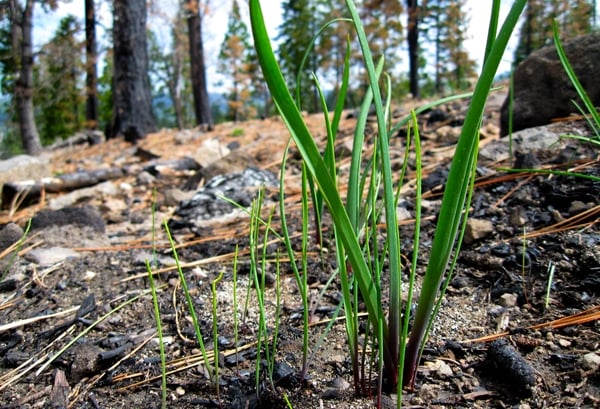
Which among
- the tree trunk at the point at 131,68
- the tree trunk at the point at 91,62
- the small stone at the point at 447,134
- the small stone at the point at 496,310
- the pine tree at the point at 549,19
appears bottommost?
the small stone at the point at 496,310

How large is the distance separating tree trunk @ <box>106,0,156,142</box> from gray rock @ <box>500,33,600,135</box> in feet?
16.4

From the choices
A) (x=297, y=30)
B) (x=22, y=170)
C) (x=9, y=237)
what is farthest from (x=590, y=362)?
(x=297, y=30)

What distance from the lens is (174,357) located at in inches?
35.4

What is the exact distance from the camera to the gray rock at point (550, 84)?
1.96m

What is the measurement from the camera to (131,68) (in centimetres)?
577

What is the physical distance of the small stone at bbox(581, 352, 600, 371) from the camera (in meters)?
0.65

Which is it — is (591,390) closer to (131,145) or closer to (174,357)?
(174,357)

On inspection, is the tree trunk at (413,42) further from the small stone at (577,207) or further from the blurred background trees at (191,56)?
the small stone at (577,207)

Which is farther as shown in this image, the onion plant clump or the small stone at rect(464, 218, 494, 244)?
the small stone at rect(464, 218, 494, 244)

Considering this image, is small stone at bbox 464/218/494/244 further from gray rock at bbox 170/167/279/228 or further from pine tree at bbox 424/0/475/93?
pine tree at bbox 424/0/475/93

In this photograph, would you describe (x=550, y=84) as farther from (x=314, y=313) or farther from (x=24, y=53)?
(x=24, y=53)

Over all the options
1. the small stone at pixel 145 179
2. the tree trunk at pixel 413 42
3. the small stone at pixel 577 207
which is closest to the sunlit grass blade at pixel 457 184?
the small stone at pixel 577 207

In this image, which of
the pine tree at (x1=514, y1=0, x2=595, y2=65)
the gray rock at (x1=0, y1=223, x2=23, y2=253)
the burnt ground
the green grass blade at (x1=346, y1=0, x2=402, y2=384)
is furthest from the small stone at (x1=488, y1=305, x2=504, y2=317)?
the pine tree at (x1=514, y1=0, x2=595, y2=65)

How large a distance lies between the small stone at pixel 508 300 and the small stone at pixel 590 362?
24cm
